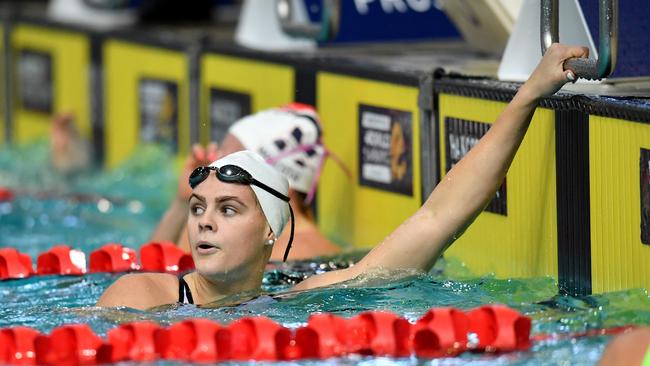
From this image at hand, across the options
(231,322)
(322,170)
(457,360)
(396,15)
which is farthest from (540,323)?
(396,15)

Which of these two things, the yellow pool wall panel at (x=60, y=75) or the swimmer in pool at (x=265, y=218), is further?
the yellow pool wall panel at (x=60, y=75)

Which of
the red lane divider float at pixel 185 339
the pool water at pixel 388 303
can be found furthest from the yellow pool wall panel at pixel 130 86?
the red lane divider float at pixel 185 339

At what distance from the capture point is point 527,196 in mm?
4289

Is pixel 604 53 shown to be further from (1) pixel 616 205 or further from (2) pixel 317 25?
(2) pixel 317 25

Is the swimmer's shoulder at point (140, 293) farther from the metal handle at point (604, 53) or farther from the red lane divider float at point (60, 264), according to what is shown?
the metal handle at point (604, 53)

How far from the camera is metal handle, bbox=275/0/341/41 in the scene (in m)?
5.22

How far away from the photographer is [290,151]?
5121mm

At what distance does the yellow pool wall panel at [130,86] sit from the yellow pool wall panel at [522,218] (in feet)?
8.42

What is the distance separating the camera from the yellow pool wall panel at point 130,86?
276 inches

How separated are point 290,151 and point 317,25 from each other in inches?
23.4

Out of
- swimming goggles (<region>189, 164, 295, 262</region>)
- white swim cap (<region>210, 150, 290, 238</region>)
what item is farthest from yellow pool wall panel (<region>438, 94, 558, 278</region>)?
swimming goggles (<region>189, 164, 295, 262</region>)

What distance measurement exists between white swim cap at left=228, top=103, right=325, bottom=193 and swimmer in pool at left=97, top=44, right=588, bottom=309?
3.62ft

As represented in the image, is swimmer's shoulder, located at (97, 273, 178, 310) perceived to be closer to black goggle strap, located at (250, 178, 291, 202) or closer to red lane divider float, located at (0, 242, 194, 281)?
black goggle strap, located at (250, 178, 291, 202)

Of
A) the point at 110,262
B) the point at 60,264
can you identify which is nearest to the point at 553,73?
the point at 110,262
